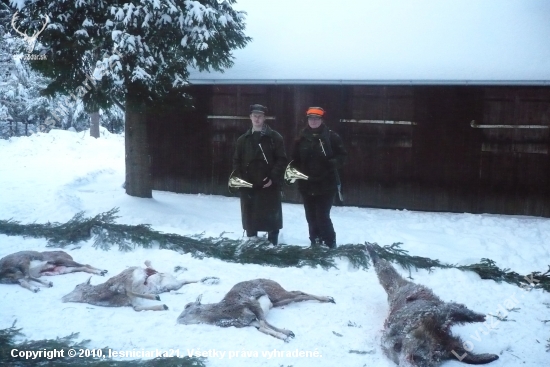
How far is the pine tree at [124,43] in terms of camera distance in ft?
28.9

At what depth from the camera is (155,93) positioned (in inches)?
382

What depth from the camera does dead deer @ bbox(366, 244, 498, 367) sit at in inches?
135

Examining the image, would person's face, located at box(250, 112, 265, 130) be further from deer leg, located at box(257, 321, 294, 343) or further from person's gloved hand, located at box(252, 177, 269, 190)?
deer leg, located at box(257, 321, 294, 343)

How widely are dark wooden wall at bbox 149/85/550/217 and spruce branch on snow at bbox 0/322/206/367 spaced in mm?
7152

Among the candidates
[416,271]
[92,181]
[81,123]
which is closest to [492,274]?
[416,271]

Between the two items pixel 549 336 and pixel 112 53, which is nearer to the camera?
pixel 549 336

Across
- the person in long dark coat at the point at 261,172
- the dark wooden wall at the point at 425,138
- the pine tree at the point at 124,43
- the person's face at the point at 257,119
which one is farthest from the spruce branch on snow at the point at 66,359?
the dark wooden wall at the point at 425,138

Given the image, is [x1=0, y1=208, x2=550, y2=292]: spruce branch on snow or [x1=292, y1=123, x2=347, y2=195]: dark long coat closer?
[x1=0, y1=208, x2=550, y2=292]: spruce branch on snow

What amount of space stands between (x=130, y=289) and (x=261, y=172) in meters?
2.60

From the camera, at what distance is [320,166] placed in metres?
6.73

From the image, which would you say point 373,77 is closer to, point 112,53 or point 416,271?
point 112,53

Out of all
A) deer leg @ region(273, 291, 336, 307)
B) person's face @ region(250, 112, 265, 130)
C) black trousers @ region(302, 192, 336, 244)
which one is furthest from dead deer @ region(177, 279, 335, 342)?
person's face @ region(250, 112, 265, 130)

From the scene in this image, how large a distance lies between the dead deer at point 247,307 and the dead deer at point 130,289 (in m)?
0.35

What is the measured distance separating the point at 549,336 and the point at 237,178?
3.98 meters
